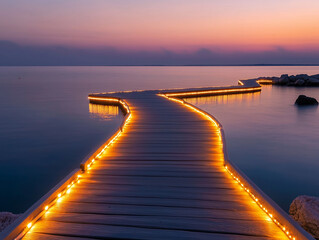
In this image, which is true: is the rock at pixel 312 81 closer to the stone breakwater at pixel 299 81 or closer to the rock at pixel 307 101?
the stone breakwater at pixel 299 81

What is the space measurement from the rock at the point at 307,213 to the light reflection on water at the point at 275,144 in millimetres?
1716

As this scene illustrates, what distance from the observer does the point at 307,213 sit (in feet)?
11.3

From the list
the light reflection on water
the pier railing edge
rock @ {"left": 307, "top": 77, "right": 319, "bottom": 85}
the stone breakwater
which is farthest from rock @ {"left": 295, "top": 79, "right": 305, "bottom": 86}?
the pier railing edge

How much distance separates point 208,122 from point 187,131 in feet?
4.12

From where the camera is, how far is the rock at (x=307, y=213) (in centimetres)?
334

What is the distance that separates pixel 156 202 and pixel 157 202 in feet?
0.04

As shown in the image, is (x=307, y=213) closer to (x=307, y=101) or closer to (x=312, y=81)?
(x=307, y=101)

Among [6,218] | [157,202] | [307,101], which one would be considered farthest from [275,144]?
[307,101]

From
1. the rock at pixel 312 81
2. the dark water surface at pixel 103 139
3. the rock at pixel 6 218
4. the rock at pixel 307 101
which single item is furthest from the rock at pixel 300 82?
the rock at pixel 6 218

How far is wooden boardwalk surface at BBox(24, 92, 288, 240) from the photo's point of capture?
255 cm

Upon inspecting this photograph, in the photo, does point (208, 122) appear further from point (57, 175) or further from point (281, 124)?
point (281, 124)

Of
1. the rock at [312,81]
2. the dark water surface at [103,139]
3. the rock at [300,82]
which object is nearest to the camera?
the dark water surface at [103,139]

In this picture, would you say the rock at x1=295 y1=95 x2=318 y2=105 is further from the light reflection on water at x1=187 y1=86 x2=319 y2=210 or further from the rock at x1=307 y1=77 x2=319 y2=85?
the rock at x1=307 y1=77 x2=319 y2=85

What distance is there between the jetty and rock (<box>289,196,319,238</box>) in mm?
887
